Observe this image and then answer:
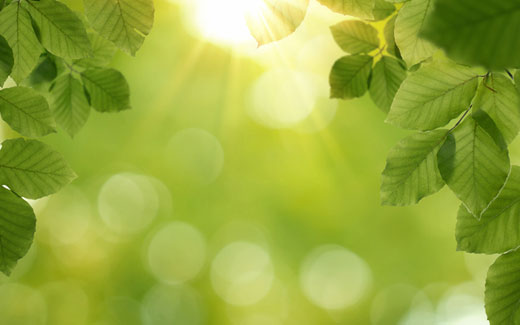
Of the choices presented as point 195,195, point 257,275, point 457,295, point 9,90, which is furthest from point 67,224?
point 9,90

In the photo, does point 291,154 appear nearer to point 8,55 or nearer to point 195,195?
point 195,195

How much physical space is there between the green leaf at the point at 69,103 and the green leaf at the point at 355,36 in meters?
0.76

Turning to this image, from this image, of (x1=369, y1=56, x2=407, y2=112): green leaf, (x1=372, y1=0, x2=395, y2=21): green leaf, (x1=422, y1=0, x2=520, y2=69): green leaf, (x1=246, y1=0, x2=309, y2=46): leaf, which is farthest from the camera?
(x1=369, y1=56, x2=407, y2=112): green leaf

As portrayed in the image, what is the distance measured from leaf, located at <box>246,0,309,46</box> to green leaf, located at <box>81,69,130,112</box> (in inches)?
25.5

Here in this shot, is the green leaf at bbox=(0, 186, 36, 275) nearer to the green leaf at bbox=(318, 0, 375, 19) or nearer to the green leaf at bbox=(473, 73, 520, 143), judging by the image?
the green leaf at bbox=(318, 0, 375, 19)

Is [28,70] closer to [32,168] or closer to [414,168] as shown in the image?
[32,168]

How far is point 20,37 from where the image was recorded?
100cm

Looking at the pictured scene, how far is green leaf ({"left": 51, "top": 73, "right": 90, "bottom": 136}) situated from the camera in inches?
52.2

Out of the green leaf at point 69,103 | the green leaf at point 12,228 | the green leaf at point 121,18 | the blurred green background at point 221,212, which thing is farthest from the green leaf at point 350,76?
the blurred green background at point 221,212

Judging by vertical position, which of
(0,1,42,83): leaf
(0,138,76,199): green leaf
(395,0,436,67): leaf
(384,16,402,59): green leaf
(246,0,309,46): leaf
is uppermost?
(384,16,402,59): green leaf

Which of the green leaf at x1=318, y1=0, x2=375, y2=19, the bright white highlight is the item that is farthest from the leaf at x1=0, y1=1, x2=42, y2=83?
the bright white highlight

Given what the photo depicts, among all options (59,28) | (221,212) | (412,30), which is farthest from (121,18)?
(221,212)

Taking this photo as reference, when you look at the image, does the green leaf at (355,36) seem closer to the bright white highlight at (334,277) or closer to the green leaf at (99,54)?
the green leaf at (99,54)

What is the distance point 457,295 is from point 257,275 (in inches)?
199
